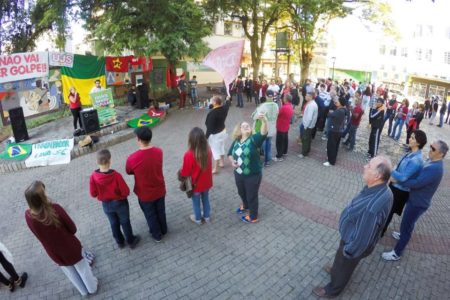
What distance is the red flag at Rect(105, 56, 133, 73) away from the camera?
13.9 metres

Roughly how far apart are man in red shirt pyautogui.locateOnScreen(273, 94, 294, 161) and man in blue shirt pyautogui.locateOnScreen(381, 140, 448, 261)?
3.89 metres

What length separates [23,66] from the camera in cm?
955

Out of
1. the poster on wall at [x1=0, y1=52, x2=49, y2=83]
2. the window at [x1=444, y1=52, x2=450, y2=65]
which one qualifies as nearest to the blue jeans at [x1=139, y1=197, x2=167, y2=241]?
the poster on wall at [x1=0, y1=52, x2=49, y2=83]

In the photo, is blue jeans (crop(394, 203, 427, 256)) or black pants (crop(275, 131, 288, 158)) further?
black pants (crop(275, 131, 288, 158))

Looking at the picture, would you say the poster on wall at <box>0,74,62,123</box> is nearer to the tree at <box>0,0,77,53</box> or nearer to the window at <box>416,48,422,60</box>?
the tree at <box>0,0,77,53</box>

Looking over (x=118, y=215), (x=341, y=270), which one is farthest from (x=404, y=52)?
(x=118, y=215)

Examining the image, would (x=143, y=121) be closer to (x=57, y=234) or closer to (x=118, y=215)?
(x=118, y=215)

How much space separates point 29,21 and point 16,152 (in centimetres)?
1148

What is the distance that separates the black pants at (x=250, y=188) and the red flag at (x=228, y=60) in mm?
2169

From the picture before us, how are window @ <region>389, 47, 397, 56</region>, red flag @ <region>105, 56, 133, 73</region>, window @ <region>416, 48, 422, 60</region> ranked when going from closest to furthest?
red flag @ <region>105, 56, 133, 73</region> < window @ <region>416, 48, 422, 60</region> < window @ <region>389, 47, 397, 56</region>

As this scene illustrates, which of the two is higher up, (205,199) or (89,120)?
(89,120)

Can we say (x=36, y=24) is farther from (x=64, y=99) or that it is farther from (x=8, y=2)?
(x=64, y=99)

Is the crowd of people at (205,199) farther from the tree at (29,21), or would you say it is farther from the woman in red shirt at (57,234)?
the tree at (29,21)

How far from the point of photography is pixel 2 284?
3.96 meters
